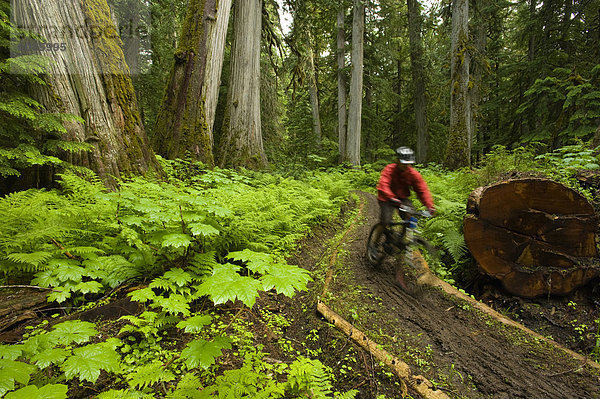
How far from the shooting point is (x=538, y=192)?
157 inches

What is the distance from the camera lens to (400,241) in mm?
4059

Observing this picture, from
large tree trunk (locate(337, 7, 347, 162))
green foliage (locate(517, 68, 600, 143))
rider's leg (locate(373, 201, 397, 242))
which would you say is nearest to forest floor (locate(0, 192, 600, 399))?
rider's leg (locate(373, 201, 397, 242))

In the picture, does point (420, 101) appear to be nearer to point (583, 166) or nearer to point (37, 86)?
point (583, 166)

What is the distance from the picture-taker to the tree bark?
8.88 metres

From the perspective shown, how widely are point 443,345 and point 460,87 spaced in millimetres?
11254

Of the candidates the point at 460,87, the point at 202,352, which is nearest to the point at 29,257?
the point at 202,352

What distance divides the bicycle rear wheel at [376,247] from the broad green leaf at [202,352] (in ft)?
9.98

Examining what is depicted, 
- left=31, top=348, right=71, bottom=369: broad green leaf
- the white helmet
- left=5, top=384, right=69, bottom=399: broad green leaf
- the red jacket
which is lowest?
left=31, top=348, right=71, bottom=369: broad green leaf

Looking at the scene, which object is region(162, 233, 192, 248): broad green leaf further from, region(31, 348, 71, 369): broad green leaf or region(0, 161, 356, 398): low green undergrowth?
region(31, 348, 71, 369): broad green leaf

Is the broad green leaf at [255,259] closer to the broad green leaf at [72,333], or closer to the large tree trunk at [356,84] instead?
the broad green leaf at [72,333]

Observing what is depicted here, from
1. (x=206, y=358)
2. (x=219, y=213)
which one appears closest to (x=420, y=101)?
(x=219, y=213)

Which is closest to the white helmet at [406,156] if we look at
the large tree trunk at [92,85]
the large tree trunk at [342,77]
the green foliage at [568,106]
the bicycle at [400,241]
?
the bicycle at [400,241]

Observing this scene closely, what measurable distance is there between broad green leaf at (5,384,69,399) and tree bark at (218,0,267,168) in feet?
25.8

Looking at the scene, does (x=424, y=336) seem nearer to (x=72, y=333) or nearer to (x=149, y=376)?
(x=149, y=376)
